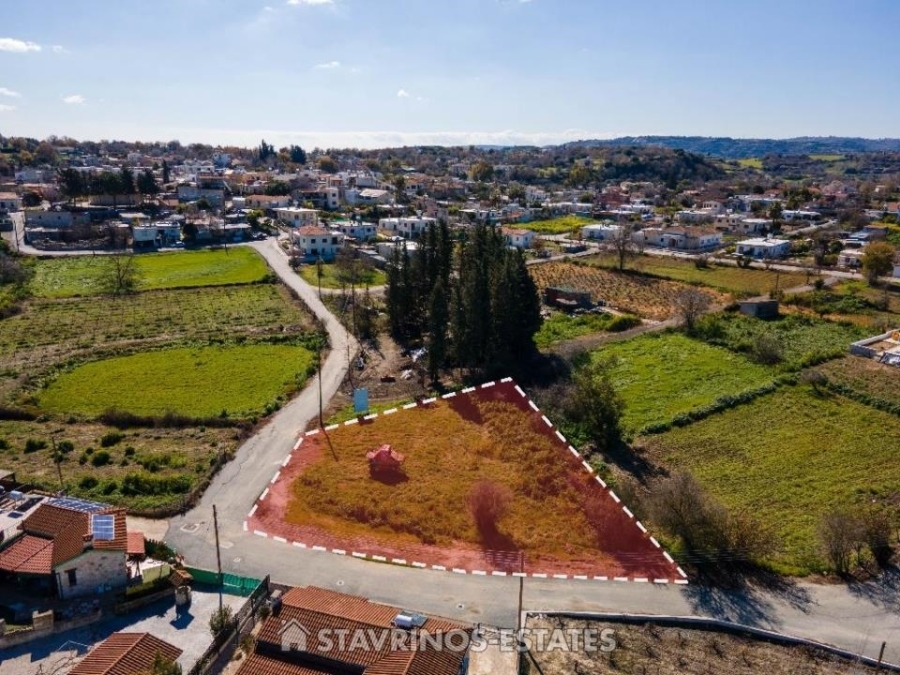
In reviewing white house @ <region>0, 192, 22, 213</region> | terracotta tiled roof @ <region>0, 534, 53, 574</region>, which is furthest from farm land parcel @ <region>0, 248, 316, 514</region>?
white house @ <region>0, 192, 22, 213</region>

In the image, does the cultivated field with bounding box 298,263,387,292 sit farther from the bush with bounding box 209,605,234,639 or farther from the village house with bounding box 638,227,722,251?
the bush with bounding box 209,605,234,639

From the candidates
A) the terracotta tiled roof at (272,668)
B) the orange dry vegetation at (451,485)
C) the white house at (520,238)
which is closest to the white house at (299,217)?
the white house at (520,238)

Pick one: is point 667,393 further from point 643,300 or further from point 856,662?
point 643,300

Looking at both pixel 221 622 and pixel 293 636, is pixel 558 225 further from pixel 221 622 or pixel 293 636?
pixel 293 636

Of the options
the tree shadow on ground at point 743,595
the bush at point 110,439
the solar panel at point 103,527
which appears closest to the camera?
the tree shadow on ground at point 743,595

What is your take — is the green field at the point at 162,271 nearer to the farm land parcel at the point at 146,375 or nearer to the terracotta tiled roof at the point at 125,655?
the farm land parcel at the point at 146,375

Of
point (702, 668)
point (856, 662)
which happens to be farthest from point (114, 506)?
point (856, 662)
